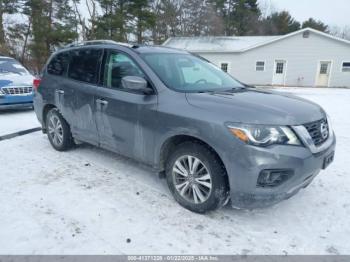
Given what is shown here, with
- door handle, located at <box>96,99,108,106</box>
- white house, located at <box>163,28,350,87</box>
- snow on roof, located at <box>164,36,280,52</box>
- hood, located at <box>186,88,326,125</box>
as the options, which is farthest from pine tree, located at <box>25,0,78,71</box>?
hood, located at <box>186,88,326,125</box>

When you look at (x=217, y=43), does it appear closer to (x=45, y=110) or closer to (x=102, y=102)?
(x=45, y=110)

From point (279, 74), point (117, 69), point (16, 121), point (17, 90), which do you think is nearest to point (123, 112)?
point (117, 69)

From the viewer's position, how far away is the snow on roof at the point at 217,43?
81.7ft

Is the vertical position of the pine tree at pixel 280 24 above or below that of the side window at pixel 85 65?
above

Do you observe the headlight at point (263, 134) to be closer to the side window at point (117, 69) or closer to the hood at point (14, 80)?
the side window at point (117, 69)

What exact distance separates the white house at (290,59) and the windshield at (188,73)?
2144 cm

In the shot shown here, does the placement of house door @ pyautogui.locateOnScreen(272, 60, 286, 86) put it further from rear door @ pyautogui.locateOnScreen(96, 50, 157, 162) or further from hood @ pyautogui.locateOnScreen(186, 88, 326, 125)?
rear door @ pyautogui.locateOnScreen(96, 50, 157, 162)

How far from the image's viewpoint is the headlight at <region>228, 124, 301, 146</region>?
2.72m

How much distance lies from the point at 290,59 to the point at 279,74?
4.71ft

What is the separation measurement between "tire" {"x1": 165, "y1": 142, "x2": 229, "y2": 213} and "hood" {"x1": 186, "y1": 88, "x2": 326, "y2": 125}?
0.44 m

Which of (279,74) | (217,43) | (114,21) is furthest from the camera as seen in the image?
(217,43)

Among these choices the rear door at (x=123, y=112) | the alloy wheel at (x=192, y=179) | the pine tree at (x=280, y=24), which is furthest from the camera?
the pine tree at (x=280, y=24)

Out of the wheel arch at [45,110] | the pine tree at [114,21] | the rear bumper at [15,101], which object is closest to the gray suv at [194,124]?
the wheel arch at [45,110]

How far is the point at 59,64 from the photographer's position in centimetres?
502
